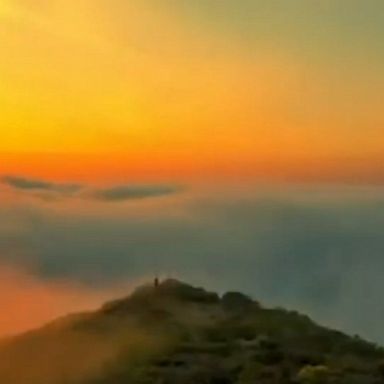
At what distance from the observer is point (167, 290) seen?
13688 cm

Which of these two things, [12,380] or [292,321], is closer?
[12,380]

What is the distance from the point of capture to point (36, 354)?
352 feet

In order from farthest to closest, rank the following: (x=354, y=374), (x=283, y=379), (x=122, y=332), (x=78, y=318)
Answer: (x=78, y=318)
(x=122, y=332)
(x=354, y=374)
(x=283, y=379)

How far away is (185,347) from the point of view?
107 meters

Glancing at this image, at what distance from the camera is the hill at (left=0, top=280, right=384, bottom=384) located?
9312 cm

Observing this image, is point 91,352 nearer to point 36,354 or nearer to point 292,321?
point 36,354

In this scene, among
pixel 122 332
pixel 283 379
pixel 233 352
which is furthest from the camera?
pixel 122 332

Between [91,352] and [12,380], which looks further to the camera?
[91,352]

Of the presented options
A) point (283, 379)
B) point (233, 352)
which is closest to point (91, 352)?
point (233, 352)

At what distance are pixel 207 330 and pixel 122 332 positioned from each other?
338 inches

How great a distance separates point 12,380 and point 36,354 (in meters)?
13.3

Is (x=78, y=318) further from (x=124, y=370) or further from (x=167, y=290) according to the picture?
(x=124, y=370)

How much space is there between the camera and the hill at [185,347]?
93125 millimetres

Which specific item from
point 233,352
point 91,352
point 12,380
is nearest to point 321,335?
point 233,352
